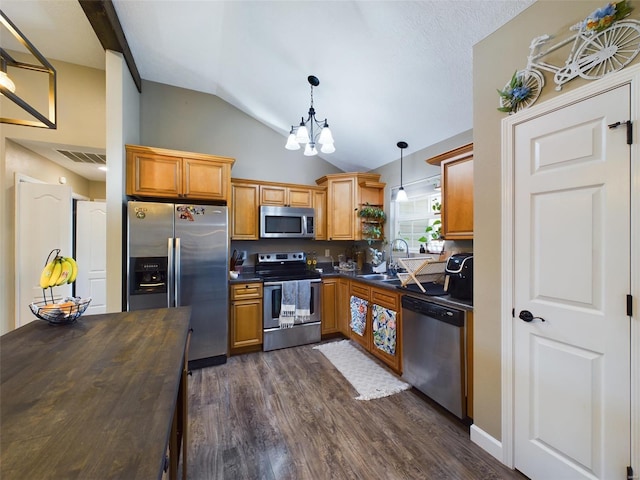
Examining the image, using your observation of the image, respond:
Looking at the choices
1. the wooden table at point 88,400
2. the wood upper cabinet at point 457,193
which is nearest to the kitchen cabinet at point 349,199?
the wood upper cabinet at point 457,193

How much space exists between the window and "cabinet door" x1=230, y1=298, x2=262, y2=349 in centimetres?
212

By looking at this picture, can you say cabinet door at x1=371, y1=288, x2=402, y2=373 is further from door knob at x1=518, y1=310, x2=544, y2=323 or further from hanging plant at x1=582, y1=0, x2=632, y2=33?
hanging plant at x1=582, y1=0, x2=632, y2=33

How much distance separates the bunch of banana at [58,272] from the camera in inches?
55.3

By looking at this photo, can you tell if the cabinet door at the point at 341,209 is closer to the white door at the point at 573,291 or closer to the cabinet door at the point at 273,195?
the cabinet door at the point at 273,195

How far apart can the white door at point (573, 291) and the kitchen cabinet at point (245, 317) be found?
2.54 metres

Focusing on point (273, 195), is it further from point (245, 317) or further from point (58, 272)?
point (58, 272)

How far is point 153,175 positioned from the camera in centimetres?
277

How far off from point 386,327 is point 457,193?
4.86 feet

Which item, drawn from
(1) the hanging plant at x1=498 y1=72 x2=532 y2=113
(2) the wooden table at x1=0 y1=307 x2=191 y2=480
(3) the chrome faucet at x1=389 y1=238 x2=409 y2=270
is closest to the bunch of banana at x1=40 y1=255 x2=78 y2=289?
(2) the wooden table at x1=0 y1=307 x2=191 y2=480

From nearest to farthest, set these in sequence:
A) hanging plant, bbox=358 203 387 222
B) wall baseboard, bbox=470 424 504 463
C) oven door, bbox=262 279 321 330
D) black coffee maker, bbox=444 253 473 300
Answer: wall baseboard, bbox=470 424 504 463 < black coffee maker, bbox=444 253 473 300 < oven door, bbox=262 279 321 330 < hanging plant, bbox=358 203 387 222

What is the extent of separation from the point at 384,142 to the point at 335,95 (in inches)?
35.8

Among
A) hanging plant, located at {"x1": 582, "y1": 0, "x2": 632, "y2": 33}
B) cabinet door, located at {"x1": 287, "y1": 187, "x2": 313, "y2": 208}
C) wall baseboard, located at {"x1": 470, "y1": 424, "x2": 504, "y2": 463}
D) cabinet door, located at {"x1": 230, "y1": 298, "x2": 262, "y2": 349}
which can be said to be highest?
hanging plant, located at {"x1": 582, "y1": 0, "x2": 632, "y2": 33}

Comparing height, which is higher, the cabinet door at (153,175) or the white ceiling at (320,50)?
the white ceiling at (320,50)

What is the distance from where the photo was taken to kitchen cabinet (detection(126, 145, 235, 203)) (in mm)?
2691
